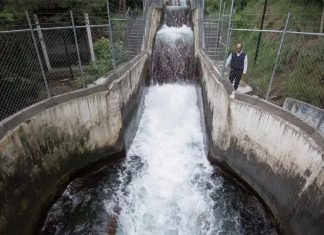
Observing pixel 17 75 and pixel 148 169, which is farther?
pixel 148 169

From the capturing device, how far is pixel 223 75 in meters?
8.36

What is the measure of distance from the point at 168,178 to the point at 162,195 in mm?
681

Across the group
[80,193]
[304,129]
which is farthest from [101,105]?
[304,129]

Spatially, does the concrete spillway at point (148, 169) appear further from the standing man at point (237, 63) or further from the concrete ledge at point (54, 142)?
the standing man at point (237, 63)

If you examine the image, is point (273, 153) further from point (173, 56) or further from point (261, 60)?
point (173, 56)

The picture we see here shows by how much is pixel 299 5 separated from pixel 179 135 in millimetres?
8004

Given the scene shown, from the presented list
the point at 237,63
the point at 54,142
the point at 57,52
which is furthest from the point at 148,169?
the point at 57,52

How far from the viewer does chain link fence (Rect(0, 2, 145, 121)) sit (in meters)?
7.23

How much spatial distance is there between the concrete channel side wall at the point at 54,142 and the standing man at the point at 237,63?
11.8 ft

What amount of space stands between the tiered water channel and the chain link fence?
2850 millimetres

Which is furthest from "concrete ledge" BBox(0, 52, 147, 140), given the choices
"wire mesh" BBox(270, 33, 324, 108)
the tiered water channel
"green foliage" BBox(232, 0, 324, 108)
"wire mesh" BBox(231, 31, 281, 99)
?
"wire mesh" BBox(270, 33, 324, 108)

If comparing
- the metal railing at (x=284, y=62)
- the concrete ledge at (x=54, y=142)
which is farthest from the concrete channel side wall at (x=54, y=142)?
the metal railing at (x=284, y=62)

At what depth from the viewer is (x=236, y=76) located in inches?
320

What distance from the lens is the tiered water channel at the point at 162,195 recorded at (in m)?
6.48
